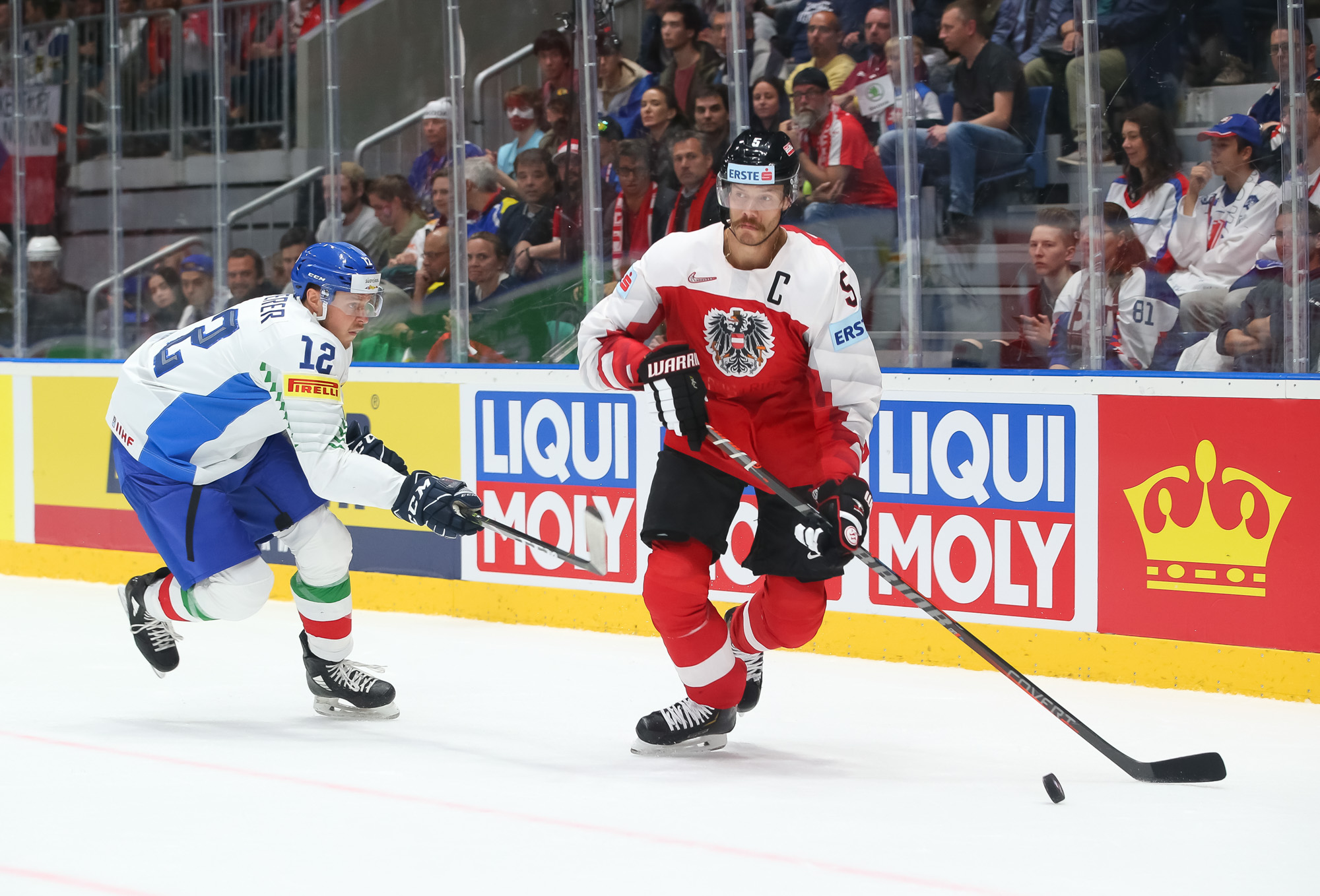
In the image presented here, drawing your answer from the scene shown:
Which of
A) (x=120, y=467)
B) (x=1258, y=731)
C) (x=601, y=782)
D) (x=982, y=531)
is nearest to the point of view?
(x=601, y=782)

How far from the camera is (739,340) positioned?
315 centimetres

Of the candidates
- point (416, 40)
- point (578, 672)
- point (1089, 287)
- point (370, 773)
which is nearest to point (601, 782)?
point (370, 773)

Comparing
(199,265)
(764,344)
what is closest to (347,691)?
(764,344)

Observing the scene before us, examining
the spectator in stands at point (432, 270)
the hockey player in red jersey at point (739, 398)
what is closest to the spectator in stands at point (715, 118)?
the spectator in stands at point (432, 270)

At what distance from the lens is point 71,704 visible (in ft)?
12.3

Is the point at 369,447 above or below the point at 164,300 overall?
below

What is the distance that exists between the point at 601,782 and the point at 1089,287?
2.25 metres

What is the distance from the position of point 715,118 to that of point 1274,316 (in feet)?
6.47

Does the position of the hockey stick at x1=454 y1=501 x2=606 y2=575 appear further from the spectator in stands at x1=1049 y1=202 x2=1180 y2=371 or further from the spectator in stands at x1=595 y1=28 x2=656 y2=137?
the spectator in stands at x1=595 y1=28 x2=656 y2=137

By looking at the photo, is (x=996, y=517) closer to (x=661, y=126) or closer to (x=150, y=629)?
(x=661, y=126)

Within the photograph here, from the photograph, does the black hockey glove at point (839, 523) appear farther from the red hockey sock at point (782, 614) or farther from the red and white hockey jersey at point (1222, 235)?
the red and white hockey jersey at point (1222, 235)

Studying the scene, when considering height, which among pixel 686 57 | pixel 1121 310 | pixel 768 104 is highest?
pixel 686 57

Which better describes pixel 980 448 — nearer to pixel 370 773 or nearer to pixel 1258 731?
pixel 1258 731

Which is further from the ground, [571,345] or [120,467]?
[571,345]
